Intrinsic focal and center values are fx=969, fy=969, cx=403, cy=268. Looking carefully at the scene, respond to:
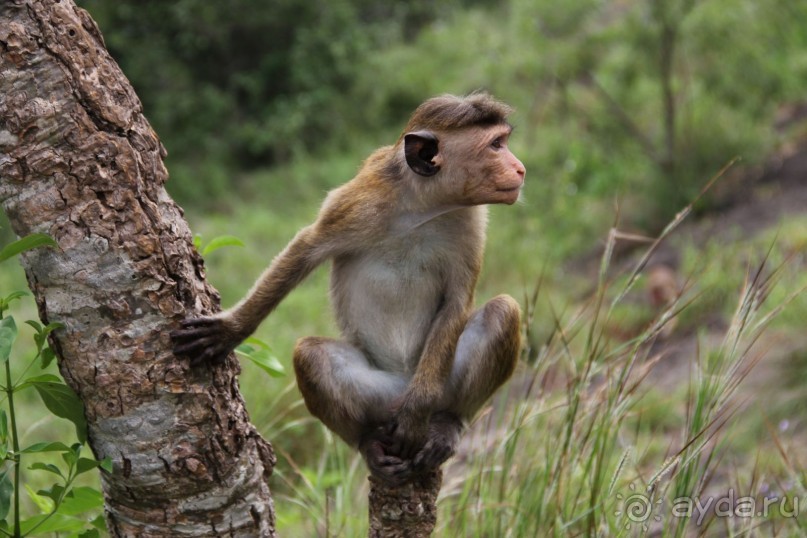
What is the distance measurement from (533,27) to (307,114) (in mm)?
5258

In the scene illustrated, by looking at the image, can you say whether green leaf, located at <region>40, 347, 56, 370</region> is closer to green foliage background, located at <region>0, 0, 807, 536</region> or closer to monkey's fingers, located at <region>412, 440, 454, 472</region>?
monkey's fingers, located at <region>412, 440, 454, 472</region>

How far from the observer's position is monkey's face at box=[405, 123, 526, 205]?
3.50m

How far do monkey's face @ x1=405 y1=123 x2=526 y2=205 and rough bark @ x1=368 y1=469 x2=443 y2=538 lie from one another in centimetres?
105

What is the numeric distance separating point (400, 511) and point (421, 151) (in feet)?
4.31

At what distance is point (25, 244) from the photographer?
2.57m

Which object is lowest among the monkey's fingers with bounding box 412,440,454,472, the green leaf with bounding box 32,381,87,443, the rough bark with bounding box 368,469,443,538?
the rough bark with bounding box 368,469,443,538

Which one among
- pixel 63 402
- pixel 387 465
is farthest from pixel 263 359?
pixel 63 402

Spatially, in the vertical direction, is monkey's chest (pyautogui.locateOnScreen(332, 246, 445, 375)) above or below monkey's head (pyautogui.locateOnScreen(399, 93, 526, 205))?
below

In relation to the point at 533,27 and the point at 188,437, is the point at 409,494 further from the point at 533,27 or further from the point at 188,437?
the point at 533,27

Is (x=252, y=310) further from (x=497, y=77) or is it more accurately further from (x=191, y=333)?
(x=497, y=77)

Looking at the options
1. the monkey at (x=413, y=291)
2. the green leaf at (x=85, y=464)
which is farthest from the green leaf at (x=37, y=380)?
the monkey at (x=413, y=291)

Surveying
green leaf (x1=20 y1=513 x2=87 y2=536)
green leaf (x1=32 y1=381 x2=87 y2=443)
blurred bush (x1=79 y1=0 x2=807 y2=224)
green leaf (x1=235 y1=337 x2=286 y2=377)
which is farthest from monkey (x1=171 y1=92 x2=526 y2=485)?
blurred bush (x1=79 y1=0 x2=807 y2=224)

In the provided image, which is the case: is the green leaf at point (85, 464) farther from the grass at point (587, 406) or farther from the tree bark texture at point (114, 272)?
the grass at point (587, 406)

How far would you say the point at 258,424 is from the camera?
5000 mm
